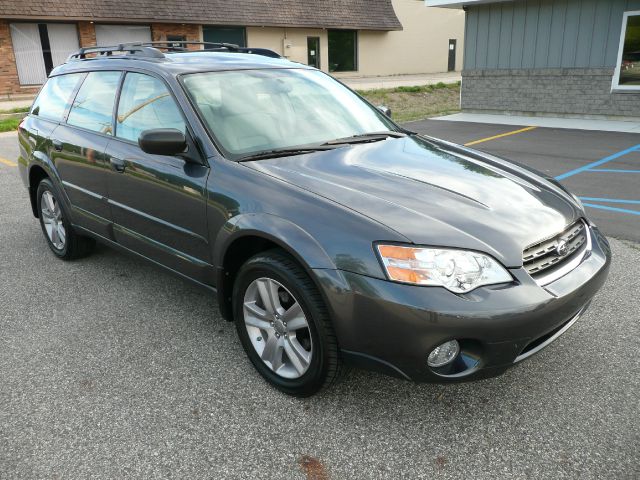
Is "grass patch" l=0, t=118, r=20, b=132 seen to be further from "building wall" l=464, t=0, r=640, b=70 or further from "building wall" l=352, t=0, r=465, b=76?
"building wall" l=352, t=0, r=465, b=76

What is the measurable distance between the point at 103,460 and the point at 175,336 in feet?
3.86

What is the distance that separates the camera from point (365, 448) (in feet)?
8.33

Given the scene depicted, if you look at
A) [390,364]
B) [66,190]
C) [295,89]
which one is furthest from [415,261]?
[66,190]

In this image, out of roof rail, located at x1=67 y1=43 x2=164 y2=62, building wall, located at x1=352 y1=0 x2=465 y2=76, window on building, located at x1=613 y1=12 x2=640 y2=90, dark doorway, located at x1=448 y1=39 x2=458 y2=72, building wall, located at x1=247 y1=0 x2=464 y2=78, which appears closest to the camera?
roof rail, located at x1=67 y1=43 x2=164 y2=62

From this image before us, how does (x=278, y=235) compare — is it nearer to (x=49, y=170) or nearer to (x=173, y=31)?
(x=49, y=170)

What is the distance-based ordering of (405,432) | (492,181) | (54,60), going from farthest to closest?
(54,60) → (492,181) → (405,432)

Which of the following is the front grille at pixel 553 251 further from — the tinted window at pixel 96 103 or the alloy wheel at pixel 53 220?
Result: the alloy wheel at pixel 53 220

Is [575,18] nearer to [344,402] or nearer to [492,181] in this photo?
[492,181]

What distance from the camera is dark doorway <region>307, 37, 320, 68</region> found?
30.3 metres

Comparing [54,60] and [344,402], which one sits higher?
[54,60]

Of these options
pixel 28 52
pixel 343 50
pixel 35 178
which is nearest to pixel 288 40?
pixel 343 50

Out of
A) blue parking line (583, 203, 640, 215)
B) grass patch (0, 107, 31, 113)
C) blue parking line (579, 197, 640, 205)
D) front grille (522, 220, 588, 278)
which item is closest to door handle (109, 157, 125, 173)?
front grille (522, 220, 588, 278)

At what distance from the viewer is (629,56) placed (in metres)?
12.8

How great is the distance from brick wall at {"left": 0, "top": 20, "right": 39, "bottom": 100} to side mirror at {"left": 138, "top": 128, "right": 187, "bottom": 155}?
21.3 meters
